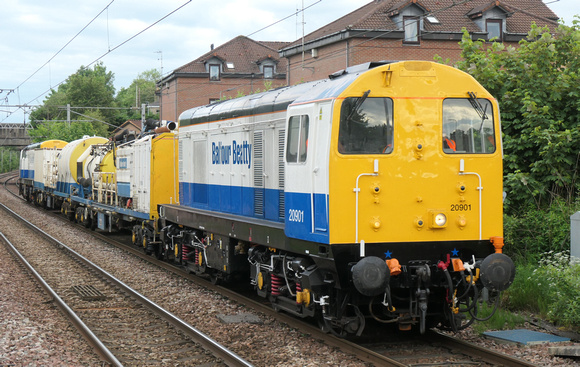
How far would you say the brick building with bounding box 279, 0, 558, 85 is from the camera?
3512 centimetres

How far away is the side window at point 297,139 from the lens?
8.50 m

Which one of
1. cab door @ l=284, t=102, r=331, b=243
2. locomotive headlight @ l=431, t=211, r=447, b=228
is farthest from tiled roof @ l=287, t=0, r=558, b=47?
locomotive headlight @ l=431, t=211, r=447, b=228

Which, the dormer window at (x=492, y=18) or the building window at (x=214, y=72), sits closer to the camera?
the dormer window at (x=492, y=18)

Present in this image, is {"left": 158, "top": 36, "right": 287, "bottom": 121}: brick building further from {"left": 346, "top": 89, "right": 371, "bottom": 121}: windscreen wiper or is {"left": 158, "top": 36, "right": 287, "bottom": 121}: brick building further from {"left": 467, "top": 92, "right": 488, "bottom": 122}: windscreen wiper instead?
{"left": 346, "top": 89, "right": 371, "bottom": 121}: windscreen wiper

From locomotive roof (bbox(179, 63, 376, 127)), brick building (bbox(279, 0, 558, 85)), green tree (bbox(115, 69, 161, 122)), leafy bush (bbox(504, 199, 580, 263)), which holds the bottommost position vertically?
leafy bush (bbox(504, 199, 580, 263))

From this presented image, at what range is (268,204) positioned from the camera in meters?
10.8

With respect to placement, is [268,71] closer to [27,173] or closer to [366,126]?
[27,173]

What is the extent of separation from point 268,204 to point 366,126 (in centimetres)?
322

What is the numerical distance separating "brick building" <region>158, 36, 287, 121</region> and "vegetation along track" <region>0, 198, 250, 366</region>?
131 feet

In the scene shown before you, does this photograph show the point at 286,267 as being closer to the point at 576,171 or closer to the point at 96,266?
the point at 576,171

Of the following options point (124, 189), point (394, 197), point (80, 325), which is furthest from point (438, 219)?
point (124, 189)

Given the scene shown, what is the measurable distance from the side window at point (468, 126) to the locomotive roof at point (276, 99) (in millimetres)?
1129

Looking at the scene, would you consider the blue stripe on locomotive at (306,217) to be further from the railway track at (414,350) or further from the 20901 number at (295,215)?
the railway track at (414,350)

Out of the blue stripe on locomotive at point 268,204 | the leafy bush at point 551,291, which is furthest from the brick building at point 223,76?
the leafy bush at point 551,291
